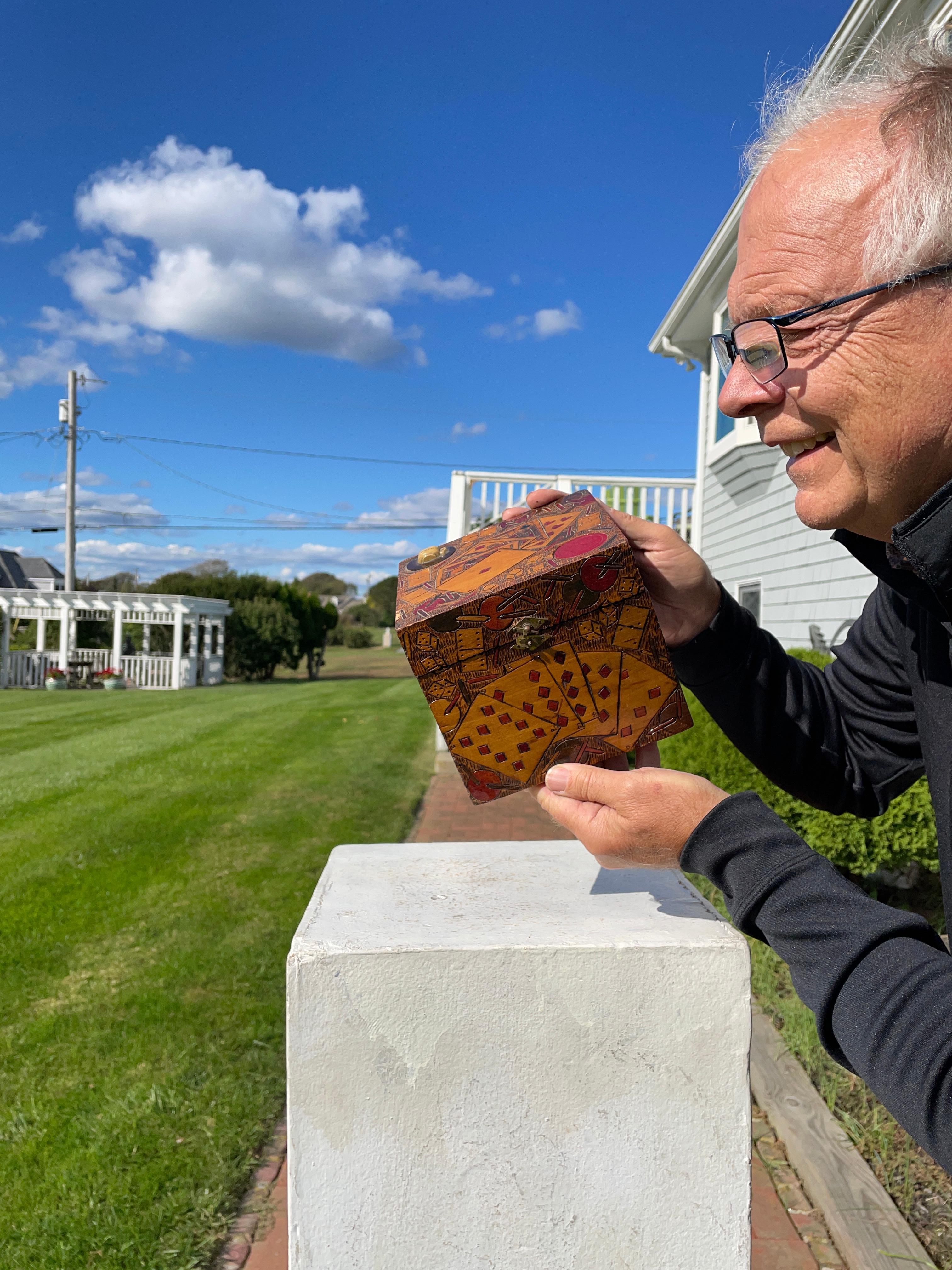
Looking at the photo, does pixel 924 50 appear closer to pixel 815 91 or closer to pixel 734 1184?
pixel 815 91

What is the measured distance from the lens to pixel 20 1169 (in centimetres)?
258

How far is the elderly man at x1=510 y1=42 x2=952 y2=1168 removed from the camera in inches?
39.8

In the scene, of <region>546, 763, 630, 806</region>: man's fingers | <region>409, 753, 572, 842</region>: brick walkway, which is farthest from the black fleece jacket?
<region>409, 753, 572, 842</region>: brick walkway

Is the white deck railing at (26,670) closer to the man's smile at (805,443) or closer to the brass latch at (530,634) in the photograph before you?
the brass latch at (530,634)

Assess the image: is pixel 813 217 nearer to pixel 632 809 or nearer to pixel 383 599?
pixel 632 809

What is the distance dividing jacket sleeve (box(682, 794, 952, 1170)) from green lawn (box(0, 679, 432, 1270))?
1974mm

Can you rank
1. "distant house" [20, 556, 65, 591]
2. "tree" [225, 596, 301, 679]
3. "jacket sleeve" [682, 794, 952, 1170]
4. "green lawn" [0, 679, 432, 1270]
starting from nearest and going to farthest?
"jacket sleeve" [682, 794, 952, 1170], "green lawn" [0, 679, 432, 1270], "tree" [225, 596, 301, 679], "distant house" [20, 556, 65, 591]

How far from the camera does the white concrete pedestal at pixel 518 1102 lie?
4.67ft

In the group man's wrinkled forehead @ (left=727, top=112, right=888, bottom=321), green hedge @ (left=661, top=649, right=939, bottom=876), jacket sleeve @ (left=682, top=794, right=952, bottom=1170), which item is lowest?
green hedge @ (left=661, top=649, right=939, bottom=876)

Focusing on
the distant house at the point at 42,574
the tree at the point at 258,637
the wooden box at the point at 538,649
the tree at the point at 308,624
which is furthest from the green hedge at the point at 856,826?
the distant house at the point at 42,574

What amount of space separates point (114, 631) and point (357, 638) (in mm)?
26278

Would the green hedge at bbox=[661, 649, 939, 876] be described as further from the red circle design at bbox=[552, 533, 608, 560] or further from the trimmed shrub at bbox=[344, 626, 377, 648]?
the trimmed shrub at bbox=[344, 626, 377, 648]

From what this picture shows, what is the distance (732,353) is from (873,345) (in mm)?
246

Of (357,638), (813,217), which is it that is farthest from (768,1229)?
(357,638)
